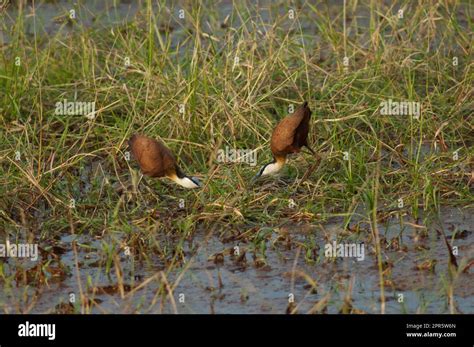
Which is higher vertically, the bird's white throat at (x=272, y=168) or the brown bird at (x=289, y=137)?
the brown bird at (x=289, y=137)

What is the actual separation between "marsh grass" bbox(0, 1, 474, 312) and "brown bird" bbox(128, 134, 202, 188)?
157 millimetres

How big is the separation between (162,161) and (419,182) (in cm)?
139

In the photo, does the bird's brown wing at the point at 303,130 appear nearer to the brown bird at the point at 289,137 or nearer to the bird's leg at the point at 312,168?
the brown bird at the point at 289,137

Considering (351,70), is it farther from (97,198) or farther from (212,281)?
(212,281)

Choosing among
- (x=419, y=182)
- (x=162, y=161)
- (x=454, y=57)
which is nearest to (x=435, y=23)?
(x=454, y=57)

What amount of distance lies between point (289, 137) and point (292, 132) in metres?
0.03

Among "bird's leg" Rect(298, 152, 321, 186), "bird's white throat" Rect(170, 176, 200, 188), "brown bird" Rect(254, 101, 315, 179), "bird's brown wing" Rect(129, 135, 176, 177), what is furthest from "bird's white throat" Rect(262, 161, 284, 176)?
"bird's brown wing" Rect(129, 135, 176, 177)

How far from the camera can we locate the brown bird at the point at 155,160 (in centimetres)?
684

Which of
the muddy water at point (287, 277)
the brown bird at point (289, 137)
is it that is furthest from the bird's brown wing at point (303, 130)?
the muddy water at point (287, 277)

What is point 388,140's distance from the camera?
772cm

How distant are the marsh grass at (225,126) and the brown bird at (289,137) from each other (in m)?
0.15

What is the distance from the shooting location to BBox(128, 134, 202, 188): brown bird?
22.4 ft
